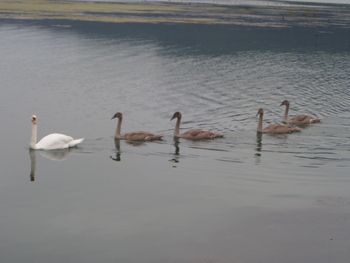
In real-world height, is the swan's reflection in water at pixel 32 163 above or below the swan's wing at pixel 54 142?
below

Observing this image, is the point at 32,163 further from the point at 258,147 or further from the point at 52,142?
the point at 258,147

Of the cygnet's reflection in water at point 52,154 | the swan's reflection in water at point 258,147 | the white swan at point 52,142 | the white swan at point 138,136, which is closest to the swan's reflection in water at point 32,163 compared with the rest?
the cygnet's reflection in water at point 52,154

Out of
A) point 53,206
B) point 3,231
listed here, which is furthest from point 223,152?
point 3,231

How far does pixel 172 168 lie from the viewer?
56.4ft

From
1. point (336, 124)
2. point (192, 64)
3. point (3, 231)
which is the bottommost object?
point (3, 231)

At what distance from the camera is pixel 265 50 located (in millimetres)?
51062

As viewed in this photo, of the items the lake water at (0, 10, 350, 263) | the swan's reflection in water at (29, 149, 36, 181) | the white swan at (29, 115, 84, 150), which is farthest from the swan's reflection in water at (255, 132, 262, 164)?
the swan's reflection in water at (29, 149, 36, 181)

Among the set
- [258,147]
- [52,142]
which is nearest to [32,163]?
[52,142]

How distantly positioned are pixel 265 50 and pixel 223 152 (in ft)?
111

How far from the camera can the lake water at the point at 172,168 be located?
11594 mm

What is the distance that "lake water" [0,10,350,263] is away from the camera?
11.6 meters

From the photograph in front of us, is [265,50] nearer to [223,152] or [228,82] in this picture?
[228,82]

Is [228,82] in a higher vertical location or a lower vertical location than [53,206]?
higher

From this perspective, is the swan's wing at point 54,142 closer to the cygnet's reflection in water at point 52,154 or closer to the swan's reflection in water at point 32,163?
the cygnet's reflection in water at point 52,154
